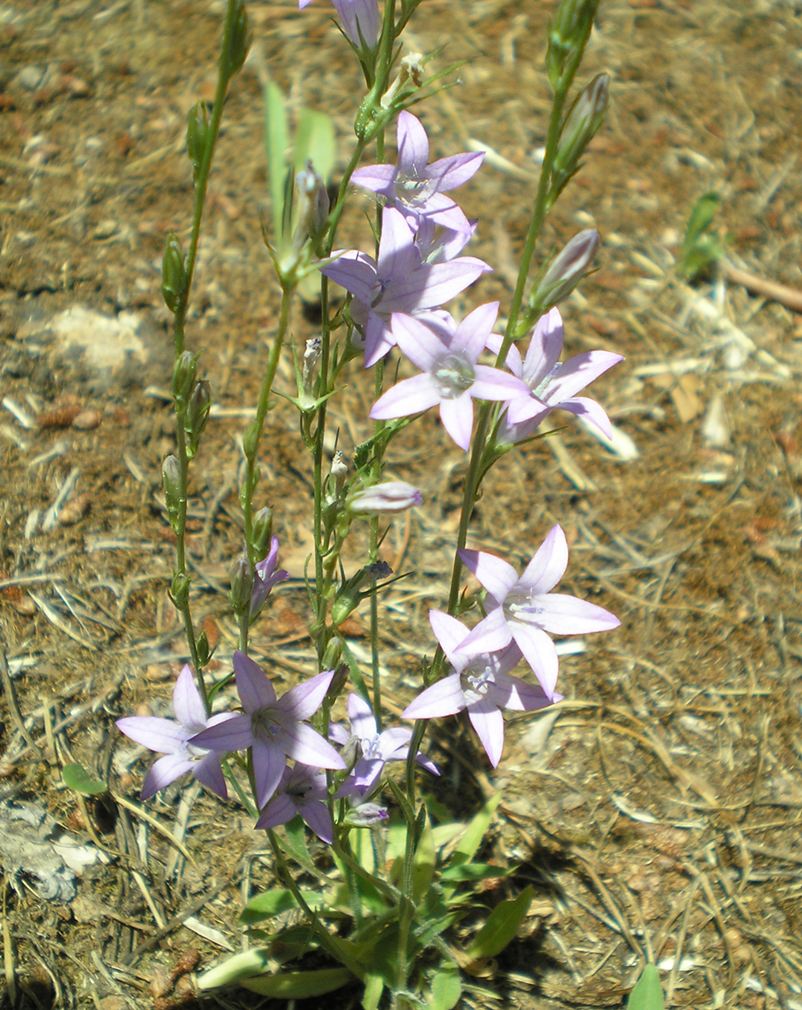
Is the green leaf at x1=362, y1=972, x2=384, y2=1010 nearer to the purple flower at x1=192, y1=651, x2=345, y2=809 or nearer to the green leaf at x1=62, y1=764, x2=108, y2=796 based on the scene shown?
the purple flower at x1=192, y1=651, x2=345, y2=809

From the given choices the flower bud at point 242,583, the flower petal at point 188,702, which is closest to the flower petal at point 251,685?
the flower bud at point 242,583

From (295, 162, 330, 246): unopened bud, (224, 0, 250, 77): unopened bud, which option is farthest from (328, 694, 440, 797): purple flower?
(224, 0, 250, 77): unopened bud

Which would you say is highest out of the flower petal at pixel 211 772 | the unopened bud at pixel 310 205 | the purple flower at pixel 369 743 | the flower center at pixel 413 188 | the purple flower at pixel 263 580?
the unopened bud at pixel 310 205

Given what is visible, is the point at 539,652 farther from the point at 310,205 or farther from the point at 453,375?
the point at 310,205

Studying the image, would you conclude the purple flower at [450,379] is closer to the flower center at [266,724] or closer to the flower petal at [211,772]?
the flower center at [266,724]

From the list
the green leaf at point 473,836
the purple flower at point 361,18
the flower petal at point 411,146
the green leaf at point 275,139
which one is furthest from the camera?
the green leaf at point 275,139

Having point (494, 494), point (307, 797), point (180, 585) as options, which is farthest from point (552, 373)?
point (494, 494)
